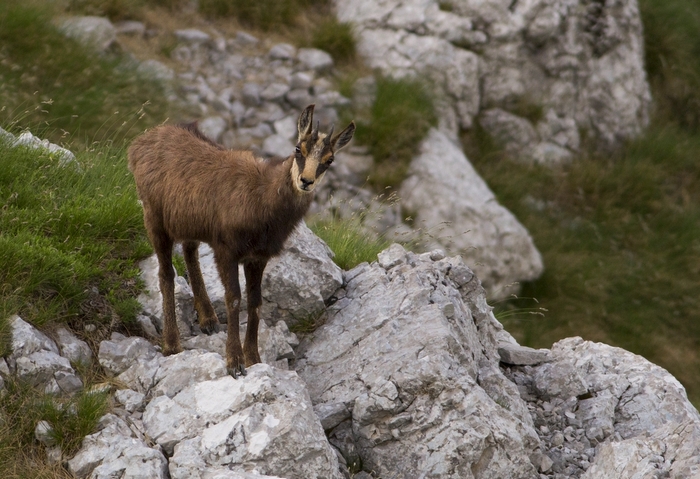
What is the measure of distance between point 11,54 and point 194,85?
293 centimetres

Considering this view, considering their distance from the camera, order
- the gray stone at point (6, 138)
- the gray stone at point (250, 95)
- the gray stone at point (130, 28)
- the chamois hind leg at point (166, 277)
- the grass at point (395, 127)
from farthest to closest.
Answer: the gray stone at point (130, 28) < the gray stone at point (250, 95) < the grass at point (395, 127) < the gray stone at point (6, 138) < the chamois hind leg at point (166, 277)

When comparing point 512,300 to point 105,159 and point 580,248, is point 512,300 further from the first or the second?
point 105,159

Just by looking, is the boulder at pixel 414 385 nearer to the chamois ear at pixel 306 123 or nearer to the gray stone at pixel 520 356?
the gray stone at pixel 520 356

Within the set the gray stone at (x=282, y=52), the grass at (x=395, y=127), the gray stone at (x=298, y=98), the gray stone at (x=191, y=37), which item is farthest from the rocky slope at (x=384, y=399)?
the gray stone at (x=191, y=37)

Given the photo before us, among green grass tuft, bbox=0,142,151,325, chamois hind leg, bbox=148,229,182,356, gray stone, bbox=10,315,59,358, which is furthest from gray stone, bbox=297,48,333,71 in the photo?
gray stone, bbox=10,315,59,358

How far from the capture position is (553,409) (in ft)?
A: 23.5

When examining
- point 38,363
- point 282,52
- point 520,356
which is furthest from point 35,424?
point 282,52

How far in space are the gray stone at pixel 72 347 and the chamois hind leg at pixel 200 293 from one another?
982 millimetres

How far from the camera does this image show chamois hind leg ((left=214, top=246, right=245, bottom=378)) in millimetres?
6332

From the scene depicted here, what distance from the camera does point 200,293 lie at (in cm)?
713

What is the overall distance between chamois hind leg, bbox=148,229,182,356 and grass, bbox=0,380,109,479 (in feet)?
3.02

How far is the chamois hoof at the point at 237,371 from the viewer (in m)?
6.18

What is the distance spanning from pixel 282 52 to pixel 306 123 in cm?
873

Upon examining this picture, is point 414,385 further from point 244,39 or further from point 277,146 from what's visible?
point 244,39
